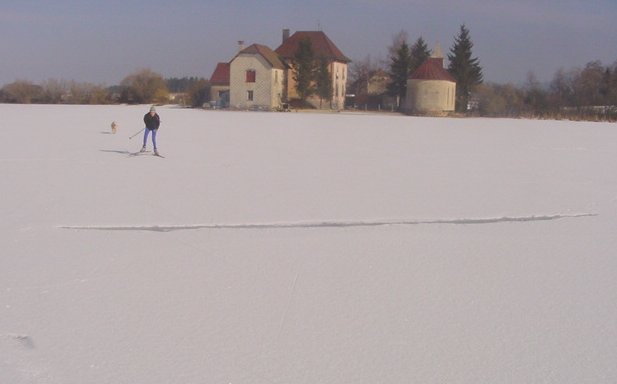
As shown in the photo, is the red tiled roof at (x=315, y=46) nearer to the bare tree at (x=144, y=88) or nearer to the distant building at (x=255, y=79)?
the distant building at (x=255, y=79)

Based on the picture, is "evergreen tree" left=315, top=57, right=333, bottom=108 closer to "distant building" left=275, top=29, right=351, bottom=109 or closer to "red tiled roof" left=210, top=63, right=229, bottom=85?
"distant building" left=275, top=29, right=351, bottom=109

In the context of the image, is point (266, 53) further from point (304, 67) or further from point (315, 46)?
point (315, 46)

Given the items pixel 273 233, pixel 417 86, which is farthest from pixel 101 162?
pixel 417 86

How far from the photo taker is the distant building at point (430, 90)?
45.9 meters

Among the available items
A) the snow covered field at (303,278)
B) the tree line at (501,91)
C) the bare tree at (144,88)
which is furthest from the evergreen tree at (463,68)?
the snow covered field at (303,278)

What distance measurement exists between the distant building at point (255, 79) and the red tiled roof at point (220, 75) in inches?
168

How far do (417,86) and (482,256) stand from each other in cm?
4090

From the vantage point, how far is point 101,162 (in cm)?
1352

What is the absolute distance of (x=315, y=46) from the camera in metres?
53.2

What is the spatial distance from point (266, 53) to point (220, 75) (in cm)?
654

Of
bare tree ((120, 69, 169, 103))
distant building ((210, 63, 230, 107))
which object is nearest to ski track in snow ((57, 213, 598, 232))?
distant building ((210, 63, 230, 107))

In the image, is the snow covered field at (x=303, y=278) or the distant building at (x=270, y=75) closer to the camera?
the snow covered field at (x=303, y=278)

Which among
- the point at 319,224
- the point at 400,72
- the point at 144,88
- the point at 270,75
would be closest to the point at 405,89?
the point at 400,72

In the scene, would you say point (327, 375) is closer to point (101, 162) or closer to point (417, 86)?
point (101, 162)
